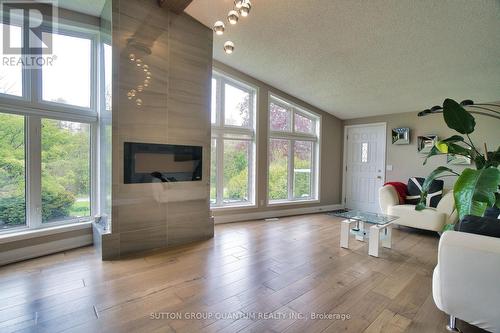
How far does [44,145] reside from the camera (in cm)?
298

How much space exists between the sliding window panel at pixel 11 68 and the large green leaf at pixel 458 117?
14.3ft

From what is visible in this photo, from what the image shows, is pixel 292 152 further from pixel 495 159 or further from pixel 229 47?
pixel 495 159

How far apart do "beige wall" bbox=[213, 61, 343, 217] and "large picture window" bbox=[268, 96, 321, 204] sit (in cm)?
16

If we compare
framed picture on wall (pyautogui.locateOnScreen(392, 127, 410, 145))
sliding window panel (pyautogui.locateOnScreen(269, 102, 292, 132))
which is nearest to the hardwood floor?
framed picture on wall (pyautogui.locateOnScreen(392, 127, 410, 145))

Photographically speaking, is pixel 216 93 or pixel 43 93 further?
pixel 216 93

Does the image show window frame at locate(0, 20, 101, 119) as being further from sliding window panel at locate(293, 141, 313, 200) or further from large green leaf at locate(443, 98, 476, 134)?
large green leaf at locate(443, 98, 476, 134)

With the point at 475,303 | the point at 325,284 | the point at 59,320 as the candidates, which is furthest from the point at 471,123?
the point at 59,320

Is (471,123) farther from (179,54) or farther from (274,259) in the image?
(179,54)

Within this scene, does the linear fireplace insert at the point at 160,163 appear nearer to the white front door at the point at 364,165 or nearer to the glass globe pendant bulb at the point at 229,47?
the glass globe pendant bulb at the point at 229,47

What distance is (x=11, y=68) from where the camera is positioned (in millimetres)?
2727

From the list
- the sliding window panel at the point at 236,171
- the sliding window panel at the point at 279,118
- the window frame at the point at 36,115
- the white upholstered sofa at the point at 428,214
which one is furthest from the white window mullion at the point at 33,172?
the white upholstered sofa at the point at 428,214

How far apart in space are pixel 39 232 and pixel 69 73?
204cm

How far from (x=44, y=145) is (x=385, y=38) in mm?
4457

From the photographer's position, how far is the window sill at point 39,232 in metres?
2.61
